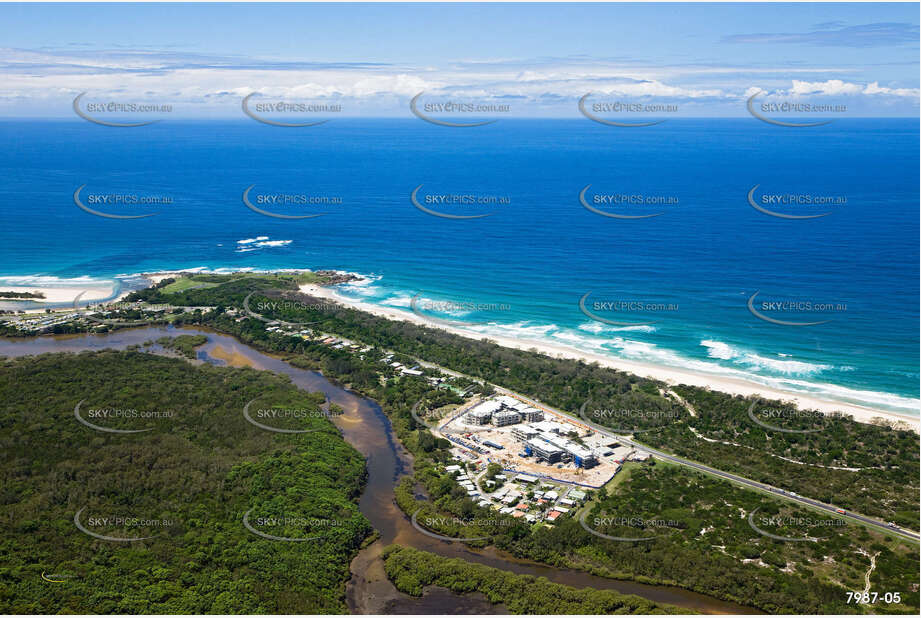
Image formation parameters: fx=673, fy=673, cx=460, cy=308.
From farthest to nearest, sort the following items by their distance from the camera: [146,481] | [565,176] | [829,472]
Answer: [565,176] < [829,472] < [146,481]

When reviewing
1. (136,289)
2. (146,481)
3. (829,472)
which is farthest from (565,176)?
(146,481)

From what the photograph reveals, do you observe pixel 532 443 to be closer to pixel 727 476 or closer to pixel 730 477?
pixel 727 476

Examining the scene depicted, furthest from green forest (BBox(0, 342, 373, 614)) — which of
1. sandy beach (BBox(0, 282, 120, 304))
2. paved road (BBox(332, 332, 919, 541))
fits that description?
sandy beach (BBox(0, 282, 120, 304))

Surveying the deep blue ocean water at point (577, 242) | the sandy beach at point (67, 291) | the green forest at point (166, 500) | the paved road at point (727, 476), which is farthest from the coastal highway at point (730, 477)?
the sandy beach at point (67, 291)

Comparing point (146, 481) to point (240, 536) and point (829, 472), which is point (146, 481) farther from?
point (829, 472)

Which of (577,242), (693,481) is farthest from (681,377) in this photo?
(577,242)
